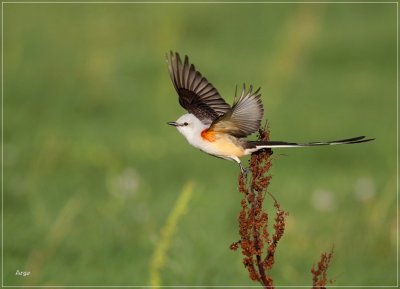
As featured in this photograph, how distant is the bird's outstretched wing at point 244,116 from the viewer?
3.37 metres

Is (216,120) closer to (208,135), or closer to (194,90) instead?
(208,135)

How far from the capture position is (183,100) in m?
4.05

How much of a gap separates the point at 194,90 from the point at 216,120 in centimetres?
63

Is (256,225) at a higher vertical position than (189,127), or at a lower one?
lower

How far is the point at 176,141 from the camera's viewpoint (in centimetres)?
1047

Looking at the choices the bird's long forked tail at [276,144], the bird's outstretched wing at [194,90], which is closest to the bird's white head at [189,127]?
the bird's long forked tail at [276,144]

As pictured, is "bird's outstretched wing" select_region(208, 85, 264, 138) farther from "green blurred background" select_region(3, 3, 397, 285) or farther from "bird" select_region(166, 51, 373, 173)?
"green blurred background" select_region(3, 3, 397, 285)

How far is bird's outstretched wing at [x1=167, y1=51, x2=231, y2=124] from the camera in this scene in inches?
158

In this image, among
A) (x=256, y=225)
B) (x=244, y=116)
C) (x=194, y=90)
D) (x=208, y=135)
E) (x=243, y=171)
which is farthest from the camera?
(x=194, y=90)

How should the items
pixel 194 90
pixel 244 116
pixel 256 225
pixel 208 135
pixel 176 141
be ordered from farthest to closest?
pixel 176 141, pixel 194 90, pixel 208 135, pixel 244 116, pixel 256 225

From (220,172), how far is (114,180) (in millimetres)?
1751

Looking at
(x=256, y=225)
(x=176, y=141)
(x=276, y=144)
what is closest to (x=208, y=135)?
(x=276, y=144)

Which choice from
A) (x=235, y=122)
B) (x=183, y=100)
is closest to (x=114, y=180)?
(x=183, y=100)

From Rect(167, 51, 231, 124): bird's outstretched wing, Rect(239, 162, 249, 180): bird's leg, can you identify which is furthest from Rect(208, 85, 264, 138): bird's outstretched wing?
Rect(167, 51, 231, 124): bird's outstretched wing
